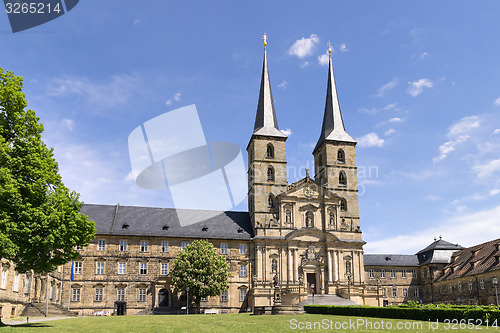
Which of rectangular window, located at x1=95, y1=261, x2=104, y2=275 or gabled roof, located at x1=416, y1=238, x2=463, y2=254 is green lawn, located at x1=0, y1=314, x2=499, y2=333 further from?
gabled roof, located at x1=416, y1=238, x2=463, y2=254

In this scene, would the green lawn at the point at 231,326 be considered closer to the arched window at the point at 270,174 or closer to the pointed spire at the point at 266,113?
the arched window at the point at 270,174

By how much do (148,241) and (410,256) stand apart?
4665 centimetres

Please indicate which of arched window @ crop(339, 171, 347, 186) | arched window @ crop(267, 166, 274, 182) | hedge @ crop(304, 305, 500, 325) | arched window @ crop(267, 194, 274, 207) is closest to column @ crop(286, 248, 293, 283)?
arched window @ crop(267, 194, 274, 207)

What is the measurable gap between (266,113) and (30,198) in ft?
157

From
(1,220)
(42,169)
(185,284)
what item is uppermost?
(42,169)

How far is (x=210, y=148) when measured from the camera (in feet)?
131

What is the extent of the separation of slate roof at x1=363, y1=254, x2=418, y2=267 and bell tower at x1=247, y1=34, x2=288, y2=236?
24084mm

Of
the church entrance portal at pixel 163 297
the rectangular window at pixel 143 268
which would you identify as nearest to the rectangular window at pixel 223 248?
the church entrance portal at pixel 163 297

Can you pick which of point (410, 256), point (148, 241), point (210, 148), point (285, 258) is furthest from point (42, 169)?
point (410, 256)

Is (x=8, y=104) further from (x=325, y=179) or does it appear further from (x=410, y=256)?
(x=410, y=256)

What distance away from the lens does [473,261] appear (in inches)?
2601

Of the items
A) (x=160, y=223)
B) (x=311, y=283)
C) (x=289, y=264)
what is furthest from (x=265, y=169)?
(x=311, y=283)

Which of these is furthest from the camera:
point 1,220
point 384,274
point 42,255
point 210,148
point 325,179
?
point 384,274

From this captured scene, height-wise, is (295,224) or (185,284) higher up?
(295,224)
